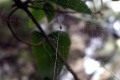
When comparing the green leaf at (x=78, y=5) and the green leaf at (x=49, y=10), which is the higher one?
the green leaf at (x=78, y=5)

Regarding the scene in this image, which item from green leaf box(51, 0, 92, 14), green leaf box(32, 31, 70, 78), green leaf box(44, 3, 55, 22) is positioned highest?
green leaf box(51, 0, 92, 14)

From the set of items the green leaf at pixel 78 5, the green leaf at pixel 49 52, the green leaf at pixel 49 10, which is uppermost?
the green leaf at pixel 78 5

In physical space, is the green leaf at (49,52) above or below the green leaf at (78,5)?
below

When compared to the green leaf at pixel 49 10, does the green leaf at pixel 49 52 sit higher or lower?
lower

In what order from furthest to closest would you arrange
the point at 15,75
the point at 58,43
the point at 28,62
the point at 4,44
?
the point at 4,44, the point at 28,62, the point at 15,75, the point at 58,43

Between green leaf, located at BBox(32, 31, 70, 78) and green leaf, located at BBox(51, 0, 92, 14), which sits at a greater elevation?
green leaf, located at BBox(51, 0, 92, 14)

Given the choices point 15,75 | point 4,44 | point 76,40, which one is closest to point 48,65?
point 15,75

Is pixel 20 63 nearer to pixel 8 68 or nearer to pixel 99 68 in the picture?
pixel 8 68

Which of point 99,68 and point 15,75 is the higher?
point 99,68
